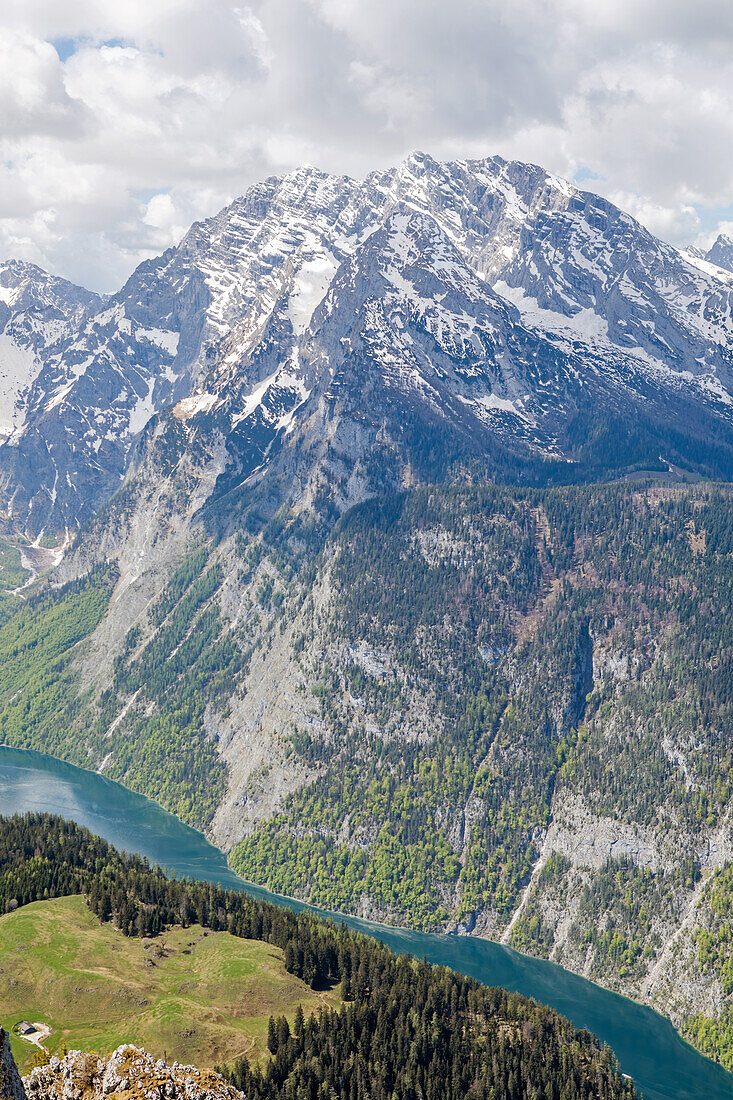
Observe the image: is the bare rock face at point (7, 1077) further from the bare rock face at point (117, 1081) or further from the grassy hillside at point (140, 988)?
the grassy hillside at point (140, 988)

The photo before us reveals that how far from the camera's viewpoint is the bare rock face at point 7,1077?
3747 centimetres

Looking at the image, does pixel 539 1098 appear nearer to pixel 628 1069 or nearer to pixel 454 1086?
pixel 454 1086

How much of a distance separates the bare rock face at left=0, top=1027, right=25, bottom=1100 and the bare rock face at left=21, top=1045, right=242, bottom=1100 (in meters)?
11.3

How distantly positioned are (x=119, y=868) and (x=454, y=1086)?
3338 inches

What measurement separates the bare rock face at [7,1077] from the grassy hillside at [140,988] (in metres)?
92.6

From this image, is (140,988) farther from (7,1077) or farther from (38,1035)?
(7,1077)

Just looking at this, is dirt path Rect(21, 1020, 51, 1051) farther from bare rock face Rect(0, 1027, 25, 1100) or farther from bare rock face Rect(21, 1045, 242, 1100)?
bare rock face Rect(0, 1027, 25, 1100)

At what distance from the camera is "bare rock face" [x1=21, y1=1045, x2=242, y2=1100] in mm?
49047

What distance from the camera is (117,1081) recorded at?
49.7 meters

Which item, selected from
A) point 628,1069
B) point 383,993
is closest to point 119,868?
point 383,993

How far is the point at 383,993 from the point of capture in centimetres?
15250

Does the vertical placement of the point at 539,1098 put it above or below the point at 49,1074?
below

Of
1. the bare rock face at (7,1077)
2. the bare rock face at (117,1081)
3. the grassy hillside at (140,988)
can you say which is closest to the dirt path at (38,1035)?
the grassy hillside at (140,988)

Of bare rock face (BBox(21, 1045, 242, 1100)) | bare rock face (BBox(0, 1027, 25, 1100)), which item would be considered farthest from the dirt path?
bare rock face (BBox(0, 1027, 25, 1100))
